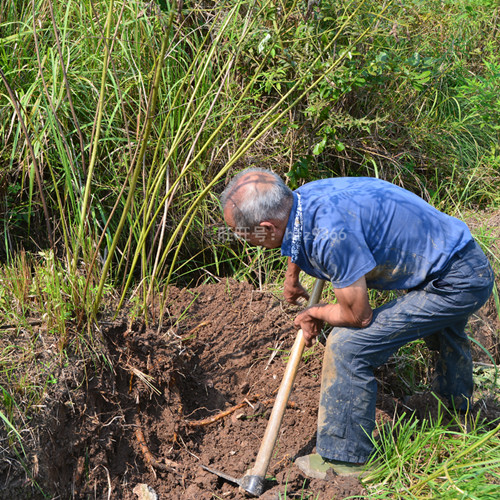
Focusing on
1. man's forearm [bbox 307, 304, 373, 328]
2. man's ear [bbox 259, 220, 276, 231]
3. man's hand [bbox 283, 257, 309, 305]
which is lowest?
man's hand [bbox 283, 257, 309, 305]

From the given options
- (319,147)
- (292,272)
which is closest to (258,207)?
(292,272)

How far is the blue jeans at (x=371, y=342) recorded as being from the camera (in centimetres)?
238

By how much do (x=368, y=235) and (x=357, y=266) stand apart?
7.9 inches

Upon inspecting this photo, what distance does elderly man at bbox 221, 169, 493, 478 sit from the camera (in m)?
2.22

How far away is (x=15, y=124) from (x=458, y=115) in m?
3.50

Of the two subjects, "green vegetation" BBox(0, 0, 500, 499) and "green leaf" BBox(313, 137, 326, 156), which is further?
"green leaf" BBox(313, 137, 326, 156)

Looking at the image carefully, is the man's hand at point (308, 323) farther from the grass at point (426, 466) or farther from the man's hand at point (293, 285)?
the grass at point (426, 466)

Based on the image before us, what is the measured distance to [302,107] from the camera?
3.88 meters

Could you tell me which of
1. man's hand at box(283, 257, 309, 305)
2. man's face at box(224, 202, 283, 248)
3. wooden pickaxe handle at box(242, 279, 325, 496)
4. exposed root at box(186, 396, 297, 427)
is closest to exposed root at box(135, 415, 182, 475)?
exposed root at box(186, 396, 297, 427)

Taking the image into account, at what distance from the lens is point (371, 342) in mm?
2369

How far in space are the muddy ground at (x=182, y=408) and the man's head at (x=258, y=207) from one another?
0.94 metres

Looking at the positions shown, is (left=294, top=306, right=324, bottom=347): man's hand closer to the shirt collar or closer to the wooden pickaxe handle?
the wooden pickaxe handle

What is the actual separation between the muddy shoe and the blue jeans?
0.21 ft

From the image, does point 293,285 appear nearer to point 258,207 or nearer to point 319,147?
point 258,207
